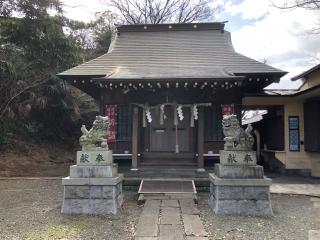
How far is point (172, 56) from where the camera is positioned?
44.0 feet

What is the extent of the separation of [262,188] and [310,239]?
172cm

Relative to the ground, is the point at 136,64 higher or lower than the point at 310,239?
higher

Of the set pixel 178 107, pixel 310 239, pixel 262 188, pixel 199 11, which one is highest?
pixel 199 11

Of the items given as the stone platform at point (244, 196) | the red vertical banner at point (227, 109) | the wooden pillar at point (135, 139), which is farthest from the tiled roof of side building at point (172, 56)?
the stone platform at point (244, 196)

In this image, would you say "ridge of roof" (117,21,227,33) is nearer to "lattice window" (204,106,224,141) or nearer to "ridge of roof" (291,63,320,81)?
"ridge of roof" (291,63,320,81)

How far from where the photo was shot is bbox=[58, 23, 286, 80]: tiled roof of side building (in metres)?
11.4

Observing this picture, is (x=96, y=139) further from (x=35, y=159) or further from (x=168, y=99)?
(x=35, y=159)

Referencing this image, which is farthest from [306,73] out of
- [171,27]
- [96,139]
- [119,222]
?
[119,222]

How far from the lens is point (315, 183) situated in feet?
37.7

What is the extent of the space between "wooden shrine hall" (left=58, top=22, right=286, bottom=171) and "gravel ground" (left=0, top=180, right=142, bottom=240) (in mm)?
2618

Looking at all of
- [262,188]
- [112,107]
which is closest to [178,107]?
[112,107]

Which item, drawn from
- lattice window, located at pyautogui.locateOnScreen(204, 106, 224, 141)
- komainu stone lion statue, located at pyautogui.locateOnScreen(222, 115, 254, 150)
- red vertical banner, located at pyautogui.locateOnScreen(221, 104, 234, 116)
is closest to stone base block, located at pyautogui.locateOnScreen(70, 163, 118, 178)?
komainu stone lion statue, located at pyautogui.locateOnScreen(222, 115, 254, 150)

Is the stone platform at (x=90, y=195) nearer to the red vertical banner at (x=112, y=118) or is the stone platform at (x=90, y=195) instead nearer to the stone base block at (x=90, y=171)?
the stone base block at (x=90, y=171)

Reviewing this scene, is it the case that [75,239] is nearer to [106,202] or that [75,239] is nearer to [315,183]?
[106,202]
